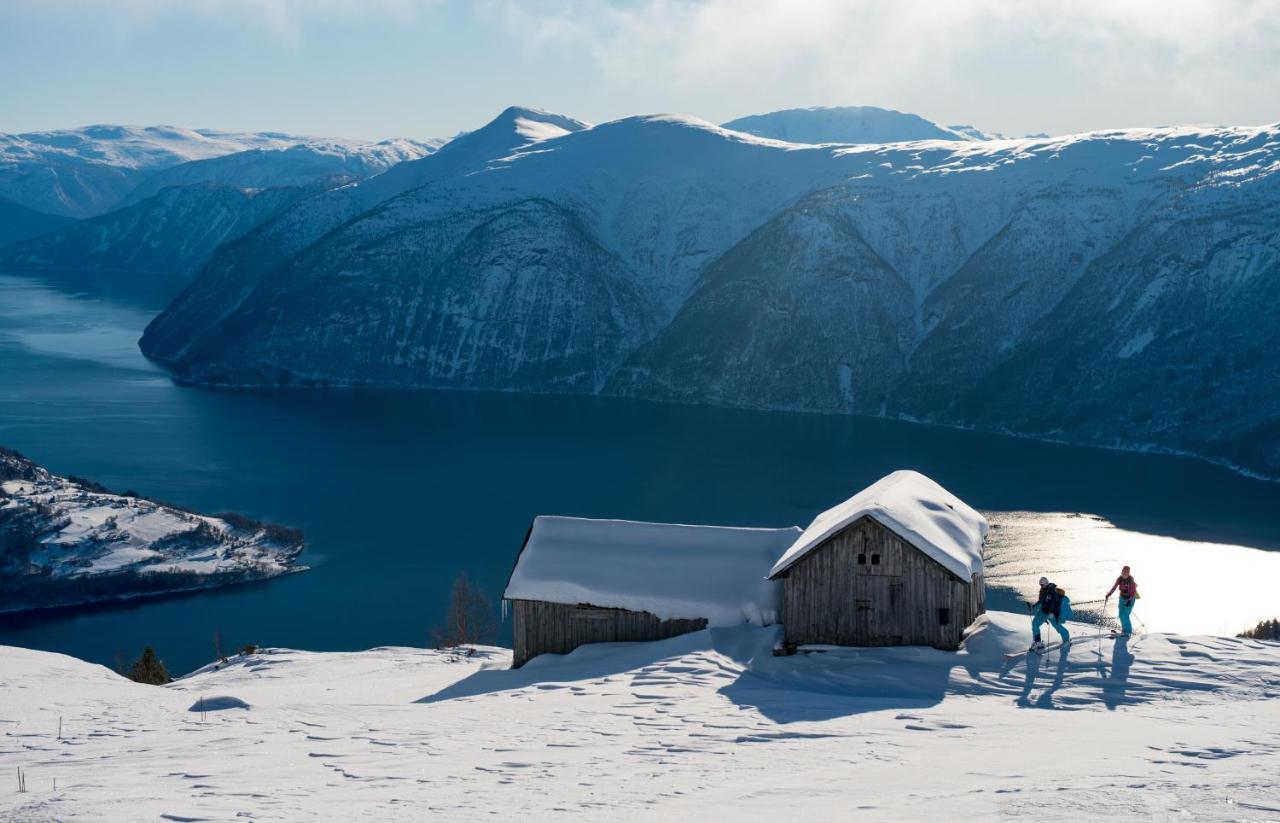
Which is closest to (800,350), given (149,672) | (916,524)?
(149,672)

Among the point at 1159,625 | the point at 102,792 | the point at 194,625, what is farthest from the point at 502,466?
the point at 102,792

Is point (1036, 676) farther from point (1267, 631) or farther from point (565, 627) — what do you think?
point (1267, 631)

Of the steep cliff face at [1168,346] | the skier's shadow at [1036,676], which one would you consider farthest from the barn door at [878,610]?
the steep cliff face at [1168,346]

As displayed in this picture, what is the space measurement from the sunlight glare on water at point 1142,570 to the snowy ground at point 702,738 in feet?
139

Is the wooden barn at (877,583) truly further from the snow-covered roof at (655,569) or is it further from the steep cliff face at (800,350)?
the steep cliff face at (800,350)

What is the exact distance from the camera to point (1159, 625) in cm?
6825

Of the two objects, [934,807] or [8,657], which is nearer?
[934,807]

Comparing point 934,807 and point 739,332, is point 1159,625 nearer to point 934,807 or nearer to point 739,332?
point 934,807

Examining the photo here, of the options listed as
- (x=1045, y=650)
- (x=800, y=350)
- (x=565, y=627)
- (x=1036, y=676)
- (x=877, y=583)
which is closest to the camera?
(x=1036, y=676)

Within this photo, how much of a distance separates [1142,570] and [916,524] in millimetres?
59912

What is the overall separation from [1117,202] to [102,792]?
198 m

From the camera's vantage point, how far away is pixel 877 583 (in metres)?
33.2

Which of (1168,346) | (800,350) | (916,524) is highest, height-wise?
(800,350)

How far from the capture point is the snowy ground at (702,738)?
18.1 meters
